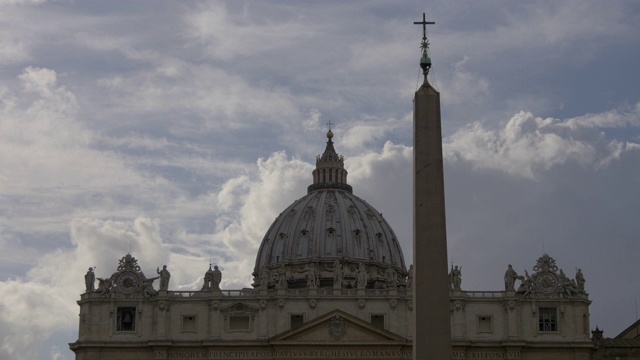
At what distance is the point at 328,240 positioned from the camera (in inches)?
5453

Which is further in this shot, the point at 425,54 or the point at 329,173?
the point at 329,173

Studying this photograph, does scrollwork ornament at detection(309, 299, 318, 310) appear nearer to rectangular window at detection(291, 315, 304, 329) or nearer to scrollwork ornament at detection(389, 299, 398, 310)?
rectangular window at detection(291, 315, 304, 329)

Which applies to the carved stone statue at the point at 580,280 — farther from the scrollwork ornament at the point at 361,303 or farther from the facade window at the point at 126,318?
the facade window at the point at 126,318

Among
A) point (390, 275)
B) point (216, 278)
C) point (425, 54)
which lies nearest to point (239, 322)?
point (216, 278)

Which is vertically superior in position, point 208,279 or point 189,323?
point 208,279

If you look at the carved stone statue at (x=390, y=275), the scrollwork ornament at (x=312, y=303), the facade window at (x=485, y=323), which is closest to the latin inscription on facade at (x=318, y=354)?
the facade window at (x=485, y=323)

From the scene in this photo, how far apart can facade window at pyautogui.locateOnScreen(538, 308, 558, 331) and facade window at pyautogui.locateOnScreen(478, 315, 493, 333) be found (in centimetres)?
381

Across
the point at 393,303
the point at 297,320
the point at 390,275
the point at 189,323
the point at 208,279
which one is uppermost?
the point at 390,275

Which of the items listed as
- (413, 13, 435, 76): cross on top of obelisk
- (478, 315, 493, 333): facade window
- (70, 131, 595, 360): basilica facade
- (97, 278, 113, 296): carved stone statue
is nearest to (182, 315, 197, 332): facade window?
(70, 131, 595, 360): basilica facade

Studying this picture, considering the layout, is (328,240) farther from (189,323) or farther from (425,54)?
(425,54)

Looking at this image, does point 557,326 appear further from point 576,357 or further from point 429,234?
point 429,234

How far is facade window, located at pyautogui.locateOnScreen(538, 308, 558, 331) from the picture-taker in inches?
3942

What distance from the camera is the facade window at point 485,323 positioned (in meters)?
100.0

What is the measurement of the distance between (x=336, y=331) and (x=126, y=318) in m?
16.4
